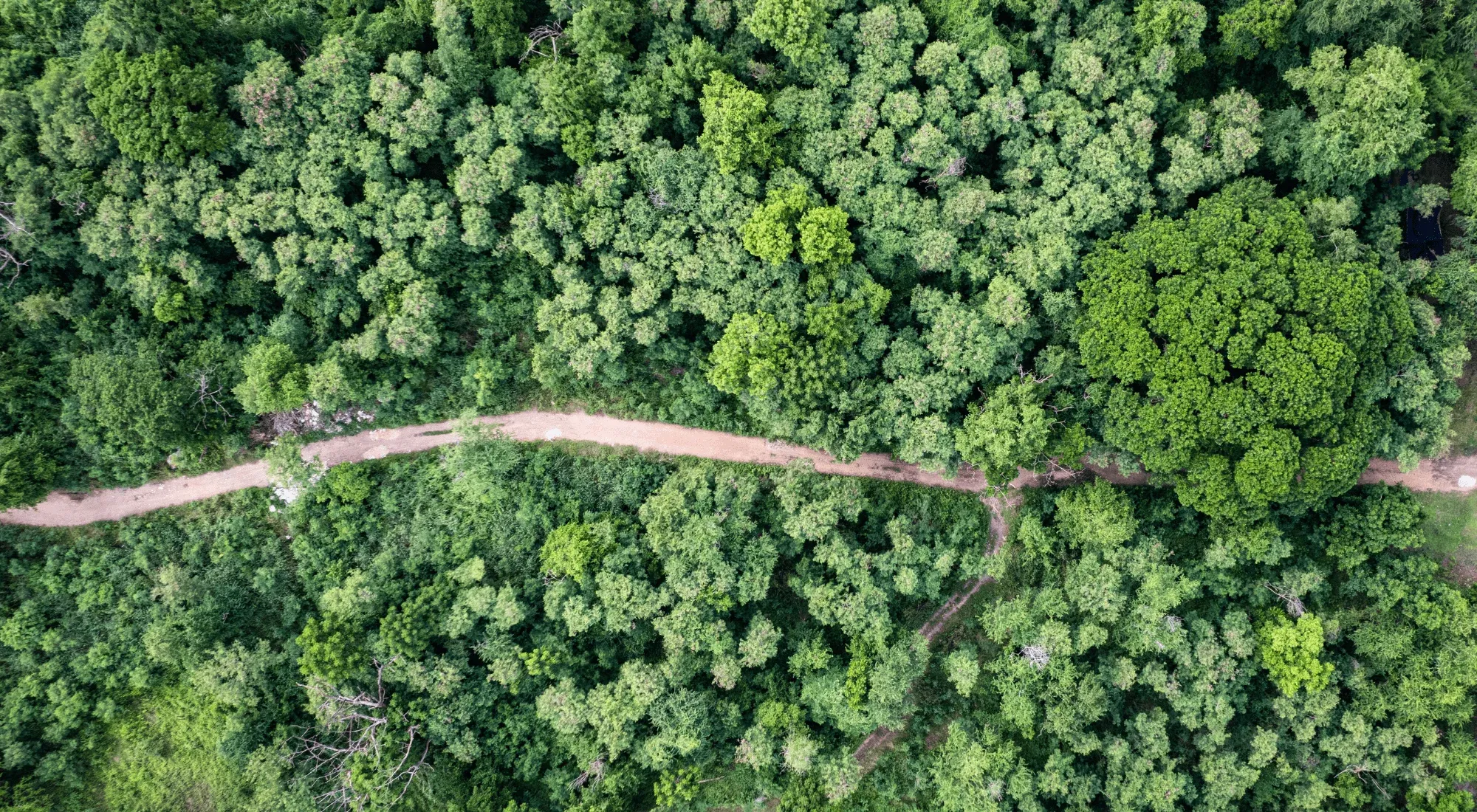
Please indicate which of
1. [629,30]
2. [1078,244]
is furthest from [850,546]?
[629,30]

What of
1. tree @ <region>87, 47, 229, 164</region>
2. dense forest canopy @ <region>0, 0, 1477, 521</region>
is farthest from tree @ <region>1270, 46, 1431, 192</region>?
tree @ <region>87, 47, 229, 164</region>

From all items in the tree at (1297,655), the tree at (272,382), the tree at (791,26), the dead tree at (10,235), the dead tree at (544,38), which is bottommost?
the tree at (1297,655)

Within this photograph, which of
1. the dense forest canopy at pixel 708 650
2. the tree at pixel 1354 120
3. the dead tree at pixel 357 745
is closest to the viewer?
the tree at pixel 1354 120

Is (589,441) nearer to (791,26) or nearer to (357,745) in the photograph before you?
(357,745)

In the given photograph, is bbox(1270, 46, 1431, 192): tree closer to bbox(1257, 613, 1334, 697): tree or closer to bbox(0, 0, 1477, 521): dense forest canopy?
bbox(0, 0, 1477, 521): dense forest canopy

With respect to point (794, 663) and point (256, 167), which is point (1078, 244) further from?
point (256, 167)

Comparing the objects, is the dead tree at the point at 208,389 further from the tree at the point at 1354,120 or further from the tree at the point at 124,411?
the tree at the point at 1354,120

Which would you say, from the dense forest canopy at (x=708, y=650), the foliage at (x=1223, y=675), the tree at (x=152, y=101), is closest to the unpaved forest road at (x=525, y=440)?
the dense forest canopy at (x=708, y=650)
